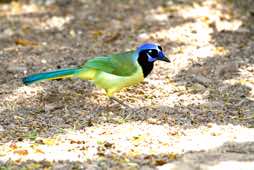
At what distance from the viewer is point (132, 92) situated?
21.6 feet

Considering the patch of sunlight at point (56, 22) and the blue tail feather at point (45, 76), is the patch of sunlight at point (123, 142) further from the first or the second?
the patch of sunlight at point (56, 22)

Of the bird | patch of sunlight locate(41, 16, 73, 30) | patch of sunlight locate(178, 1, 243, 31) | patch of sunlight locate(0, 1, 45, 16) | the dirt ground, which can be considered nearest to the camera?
the dirt ground

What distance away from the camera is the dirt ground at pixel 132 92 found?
193 inches

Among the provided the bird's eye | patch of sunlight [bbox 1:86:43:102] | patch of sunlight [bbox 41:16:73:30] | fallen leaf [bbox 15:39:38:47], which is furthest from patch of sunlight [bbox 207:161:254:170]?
patch of sunlight [bbox 41:16:73:30]

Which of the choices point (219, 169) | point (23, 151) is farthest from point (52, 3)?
point (219, 169)

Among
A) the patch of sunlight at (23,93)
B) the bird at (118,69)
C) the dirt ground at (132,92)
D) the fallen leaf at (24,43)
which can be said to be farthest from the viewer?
the fallen leaf at (24,43)

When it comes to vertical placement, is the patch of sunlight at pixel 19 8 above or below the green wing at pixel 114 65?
above

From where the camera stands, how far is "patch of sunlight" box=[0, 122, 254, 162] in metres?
4.90

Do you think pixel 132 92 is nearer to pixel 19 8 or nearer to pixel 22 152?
pixel 22 152

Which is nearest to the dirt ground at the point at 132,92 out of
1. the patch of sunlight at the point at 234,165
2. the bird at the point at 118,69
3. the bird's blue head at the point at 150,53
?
the patch of sunlight at the point at 234,165

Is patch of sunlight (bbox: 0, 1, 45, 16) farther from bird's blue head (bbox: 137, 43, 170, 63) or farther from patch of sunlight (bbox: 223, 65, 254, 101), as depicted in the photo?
A: bird's blue head (bbox: 137, 43, 170, 63)

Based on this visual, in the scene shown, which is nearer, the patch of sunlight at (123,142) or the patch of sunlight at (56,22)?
the patch of sunlight at (123,142)

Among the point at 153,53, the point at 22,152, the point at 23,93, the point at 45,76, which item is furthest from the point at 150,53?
the point at 22,152

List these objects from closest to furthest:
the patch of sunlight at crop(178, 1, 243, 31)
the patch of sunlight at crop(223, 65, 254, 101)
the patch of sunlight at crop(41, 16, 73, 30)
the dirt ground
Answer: the dirt ground
the patch of sunlight at crop(223, 65, 254, 101)
the patch of sunlight at crop(178, 1, 243, 31)
the patch of sunlight at crop(41, 16, 73, 30)
